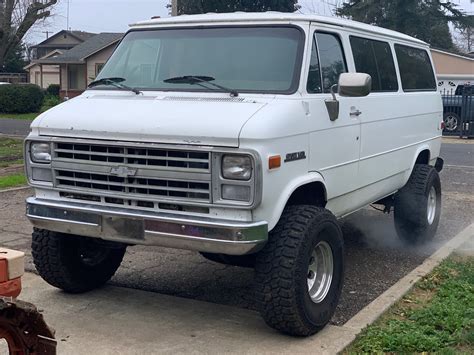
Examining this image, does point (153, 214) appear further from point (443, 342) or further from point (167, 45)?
point (443, 342)

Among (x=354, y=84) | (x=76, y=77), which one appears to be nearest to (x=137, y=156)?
(x=354, y=84)

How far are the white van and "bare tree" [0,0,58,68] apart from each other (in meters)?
11.3

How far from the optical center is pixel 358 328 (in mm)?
4980

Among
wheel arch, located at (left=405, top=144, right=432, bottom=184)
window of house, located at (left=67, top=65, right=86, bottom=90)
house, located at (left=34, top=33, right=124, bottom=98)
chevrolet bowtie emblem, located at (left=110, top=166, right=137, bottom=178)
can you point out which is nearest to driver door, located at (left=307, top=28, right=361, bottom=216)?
chevrolet bowtie emblem, located at (left=110, top=166, right=137, bottom=178)

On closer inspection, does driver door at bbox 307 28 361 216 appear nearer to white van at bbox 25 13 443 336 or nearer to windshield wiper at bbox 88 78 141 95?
white van at bbox 25 13 443 336

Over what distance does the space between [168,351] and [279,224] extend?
44.6 inches

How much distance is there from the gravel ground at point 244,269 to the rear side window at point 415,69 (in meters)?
1.76

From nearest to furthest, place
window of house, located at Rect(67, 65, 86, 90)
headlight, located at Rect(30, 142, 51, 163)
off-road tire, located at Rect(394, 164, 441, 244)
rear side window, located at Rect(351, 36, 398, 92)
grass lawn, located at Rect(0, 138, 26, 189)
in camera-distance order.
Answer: headlight, located at Rect(30, 142, 51, 163), rear side window, located at Rect(351, 36, 398, 92), off-road tire, located at Rect(394, 164, 441, 244), grass lawn, located at Rect(0, 138, 26, 189), window of house, located at Rect(67, 65, 86, 90)

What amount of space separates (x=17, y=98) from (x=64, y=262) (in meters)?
28.4

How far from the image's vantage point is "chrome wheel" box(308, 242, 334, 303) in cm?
504

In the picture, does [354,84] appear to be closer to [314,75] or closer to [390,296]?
[314,75]

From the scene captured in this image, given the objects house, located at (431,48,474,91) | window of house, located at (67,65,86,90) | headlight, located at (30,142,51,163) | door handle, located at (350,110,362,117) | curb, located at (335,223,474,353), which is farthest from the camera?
window of house, located at (67,65,86,90)

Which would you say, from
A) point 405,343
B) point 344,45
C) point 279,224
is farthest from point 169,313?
point 344,45

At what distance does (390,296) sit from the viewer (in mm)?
5684
